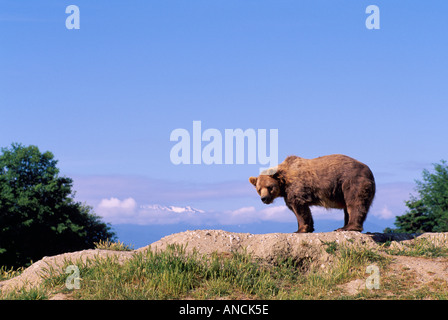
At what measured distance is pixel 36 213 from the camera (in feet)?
109

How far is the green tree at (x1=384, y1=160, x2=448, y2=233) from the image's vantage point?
3766cm

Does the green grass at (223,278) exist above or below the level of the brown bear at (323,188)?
below

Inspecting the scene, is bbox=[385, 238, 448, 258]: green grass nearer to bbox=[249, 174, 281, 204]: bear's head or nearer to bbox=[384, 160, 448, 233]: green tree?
bbox=[249, 174, 281, 204]: bear's head

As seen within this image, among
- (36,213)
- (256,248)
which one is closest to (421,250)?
(256,248)

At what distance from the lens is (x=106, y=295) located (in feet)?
34.3

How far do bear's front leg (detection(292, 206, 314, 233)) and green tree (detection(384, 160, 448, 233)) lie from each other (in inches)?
973

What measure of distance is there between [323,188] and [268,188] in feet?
4.98

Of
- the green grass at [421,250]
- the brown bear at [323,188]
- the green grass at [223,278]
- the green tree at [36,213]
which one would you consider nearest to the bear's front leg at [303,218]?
the brown bear at [323,188]

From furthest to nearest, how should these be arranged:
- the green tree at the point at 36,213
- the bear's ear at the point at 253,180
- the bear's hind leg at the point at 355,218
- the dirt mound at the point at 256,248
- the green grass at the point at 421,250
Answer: the green tree at the point at 36,213 < the bear's ear at the point at 253,180 < the bear's hind leg at the point at 355,218 < the green grass at the point at 421,250 < the dirt mound at the point at 256,248

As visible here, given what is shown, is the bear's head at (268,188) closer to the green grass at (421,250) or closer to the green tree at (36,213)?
the green grass at (421,250)

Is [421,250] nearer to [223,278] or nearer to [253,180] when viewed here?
[253,180]

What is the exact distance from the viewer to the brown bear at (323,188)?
45.1 feet

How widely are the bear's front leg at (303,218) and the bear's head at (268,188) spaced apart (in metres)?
0.72
